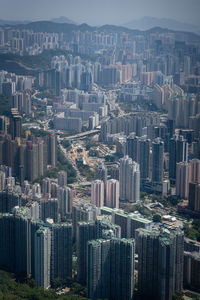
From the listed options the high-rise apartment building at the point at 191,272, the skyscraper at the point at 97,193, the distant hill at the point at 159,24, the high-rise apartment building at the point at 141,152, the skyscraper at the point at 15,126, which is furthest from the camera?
the distant hill at the point at 159,24

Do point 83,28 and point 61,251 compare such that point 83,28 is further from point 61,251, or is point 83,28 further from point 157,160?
point 61,251

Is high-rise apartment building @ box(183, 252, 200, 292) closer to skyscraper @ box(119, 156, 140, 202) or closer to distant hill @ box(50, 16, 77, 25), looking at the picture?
skyscraper @ box(119, 156, 140, 202)

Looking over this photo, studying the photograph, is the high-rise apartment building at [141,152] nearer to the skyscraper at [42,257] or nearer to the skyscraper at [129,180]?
the skyscraper at [129,180]

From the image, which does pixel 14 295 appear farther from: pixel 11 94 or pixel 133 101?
pixel 133 101

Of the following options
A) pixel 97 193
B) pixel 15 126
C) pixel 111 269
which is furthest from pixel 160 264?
pixel 15 126

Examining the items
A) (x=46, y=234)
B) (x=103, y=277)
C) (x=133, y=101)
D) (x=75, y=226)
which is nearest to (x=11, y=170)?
(x=75, y=226)

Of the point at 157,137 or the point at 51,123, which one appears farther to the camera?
the point at 51,123

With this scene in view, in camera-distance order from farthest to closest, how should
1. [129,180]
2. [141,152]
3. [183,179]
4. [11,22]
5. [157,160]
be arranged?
[11,22] → [141,152] → [157,160] → [183,179] → [129,180]

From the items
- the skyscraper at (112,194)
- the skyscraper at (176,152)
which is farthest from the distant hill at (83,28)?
the skyscraper at (112,194)
